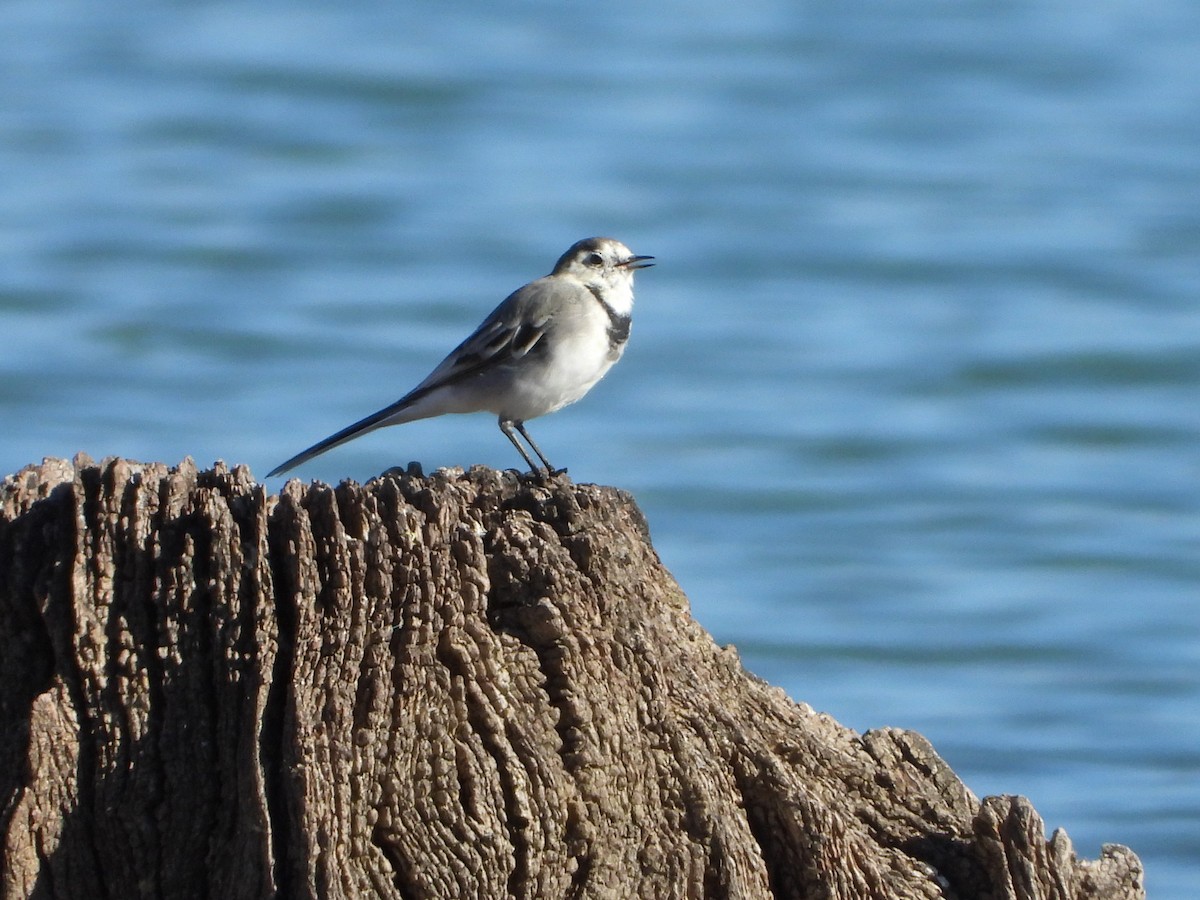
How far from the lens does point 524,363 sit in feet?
29.5

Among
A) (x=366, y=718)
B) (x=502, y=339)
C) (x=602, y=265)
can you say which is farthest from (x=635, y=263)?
(x=366, y=718)

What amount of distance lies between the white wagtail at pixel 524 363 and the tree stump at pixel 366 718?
343 centimetres

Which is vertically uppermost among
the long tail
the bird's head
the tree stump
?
the bird's head

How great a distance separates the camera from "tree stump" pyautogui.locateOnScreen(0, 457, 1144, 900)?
5105 mm

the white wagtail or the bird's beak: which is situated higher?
the bird's beak

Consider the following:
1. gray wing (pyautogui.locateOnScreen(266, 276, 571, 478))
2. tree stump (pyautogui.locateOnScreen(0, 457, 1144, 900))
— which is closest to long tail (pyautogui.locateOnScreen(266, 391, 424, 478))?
gray wing (pyautogui.locateOnScreen(266, 276, 571, 478))

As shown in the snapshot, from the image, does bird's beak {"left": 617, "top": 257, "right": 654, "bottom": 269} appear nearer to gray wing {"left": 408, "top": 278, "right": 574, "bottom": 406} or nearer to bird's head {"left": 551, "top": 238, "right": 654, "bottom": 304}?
bird's head {"left": 551, "top": 238, "right": 654, "bottom": 304}

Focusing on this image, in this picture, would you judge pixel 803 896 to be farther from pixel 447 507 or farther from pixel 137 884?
pixel 137 884

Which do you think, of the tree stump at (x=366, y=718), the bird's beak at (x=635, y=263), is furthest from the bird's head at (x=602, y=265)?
the tree stump at (x=366, y=718)

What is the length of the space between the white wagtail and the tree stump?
11.3 ft

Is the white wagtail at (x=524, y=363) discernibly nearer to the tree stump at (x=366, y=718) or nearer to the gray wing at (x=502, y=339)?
the gray wing at (x=502, y=339)

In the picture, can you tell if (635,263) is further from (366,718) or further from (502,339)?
(366,718)

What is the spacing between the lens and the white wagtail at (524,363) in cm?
898

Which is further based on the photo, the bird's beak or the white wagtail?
the bird's beak
